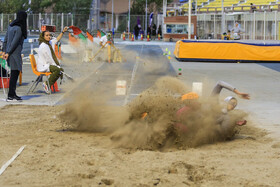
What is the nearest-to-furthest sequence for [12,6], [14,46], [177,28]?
[14,46] → [177,28] → [12,6]

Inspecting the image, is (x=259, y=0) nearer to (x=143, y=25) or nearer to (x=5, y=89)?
(x=143, y=25)

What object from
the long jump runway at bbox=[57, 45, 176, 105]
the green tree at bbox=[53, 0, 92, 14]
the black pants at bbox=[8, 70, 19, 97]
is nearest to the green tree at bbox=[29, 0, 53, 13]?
the green tree at bbox=[53, 0, 92, 14]

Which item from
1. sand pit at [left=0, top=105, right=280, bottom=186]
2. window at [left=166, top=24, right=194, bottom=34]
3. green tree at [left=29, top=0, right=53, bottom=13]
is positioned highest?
green tree at [left=29, top=0, right=53, bottom=13]

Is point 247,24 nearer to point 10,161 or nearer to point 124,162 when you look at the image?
point 124,162

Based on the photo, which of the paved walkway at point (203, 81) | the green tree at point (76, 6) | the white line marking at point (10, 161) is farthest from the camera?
the green tree at point (76, 6)

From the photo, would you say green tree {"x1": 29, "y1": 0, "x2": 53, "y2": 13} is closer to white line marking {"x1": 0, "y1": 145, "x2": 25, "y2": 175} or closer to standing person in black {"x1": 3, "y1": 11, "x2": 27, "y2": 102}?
standing person in black {"x1": 3, "y1": 11, "x2": 27, "y2": 102}

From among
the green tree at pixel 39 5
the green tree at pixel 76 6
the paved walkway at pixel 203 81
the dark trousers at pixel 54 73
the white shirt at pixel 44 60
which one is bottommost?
the paved walkway at pixel 203 81

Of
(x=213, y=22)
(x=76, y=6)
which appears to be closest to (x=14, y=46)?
(x=213, y=22)

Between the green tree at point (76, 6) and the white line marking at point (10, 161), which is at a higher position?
the green tree at point (76, 6)

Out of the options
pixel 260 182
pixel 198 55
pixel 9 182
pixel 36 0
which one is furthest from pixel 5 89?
pixel 36 0

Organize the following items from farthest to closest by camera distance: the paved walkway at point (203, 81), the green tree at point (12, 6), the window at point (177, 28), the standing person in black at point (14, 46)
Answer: the green tree at point (12, 6) → the window at point (177, 28) → the standing person in black at point (14, 46) → the paved walkway at point (203, 81)

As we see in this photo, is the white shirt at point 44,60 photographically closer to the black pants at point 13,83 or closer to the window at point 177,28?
the black pants at point 13,83

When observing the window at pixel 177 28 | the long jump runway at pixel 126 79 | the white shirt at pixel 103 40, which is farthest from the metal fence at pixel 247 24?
the white shirt at pixel 103 40

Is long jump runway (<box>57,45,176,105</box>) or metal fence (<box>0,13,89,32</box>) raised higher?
metal fence (<box>0,13,89,32</box>)
